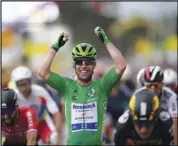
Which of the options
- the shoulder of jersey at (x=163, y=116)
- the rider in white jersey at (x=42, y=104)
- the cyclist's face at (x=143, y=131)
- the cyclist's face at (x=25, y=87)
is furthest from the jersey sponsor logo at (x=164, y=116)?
the cyclist's face at (x=25, y=87)

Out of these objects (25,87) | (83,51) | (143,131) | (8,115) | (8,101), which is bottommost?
(143,131)

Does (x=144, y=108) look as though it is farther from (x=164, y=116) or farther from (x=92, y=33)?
(x=92, y=33)

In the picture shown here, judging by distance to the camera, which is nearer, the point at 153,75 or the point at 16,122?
the point at 16,122

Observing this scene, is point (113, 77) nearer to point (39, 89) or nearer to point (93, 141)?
point (93, 141)

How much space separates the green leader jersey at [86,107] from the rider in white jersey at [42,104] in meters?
3.44

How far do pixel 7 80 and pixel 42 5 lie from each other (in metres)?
19.2

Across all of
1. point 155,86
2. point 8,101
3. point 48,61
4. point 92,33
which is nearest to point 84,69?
point 48,61

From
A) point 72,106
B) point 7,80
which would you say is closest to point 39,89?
point 7,80

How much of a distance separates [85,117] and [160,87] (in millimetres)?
2757

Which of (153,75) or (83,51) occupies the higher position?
(83,51)

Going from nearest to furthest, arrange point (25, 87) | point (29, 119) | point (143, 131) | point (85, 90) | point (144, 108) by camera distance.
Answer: point (144, 108) < point (143, 131) < point (85, 90) < point (29, 119) < point (25, 87)

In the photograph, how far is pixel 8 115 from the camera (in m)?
10.3

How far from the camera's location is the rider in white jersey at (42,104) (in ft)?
43.4

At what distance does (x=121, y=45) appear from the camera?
46.8m
